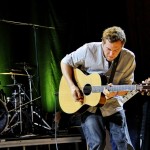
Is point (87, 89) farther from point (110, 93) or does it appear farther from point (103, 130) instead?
point (103, 130)

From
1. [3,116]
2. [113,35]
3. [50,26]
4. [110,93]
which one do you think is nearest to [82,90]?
[110,93]

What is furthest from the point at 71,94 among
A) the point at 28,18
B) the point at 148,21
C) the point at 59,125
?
the point at 28,18

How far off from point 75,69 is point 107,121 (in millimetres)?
706

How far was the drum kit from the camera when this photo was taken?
6451 millimetres

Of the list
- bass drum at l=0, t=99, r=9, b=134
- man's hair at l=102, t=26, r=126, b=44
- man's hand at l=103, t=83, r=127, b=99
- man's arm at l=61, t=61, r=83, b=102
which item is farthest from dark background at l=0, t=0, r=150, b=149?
man's hand at l=103, t=83, r=127, b=99

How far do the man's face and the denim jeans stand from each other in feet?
2.02

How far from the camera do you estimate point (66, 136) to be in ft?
16.8

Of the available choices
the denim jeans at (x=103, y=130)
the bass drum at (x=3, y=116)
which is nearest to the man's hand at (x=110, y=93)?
the denim jeans at (x=103, y=130)

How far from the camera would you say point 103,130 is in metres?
3.73

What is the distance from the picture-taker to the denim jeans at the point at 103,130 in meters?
3.68

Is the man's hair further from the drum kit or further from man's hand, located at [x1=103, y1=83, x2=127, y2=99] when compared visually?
the drum kit

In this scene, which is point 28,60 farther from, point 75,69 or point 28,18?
point 75,69

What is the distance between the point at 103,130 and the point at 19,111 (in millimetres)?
3228

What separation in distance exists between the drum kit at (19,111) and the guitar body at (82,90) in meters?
2.24
